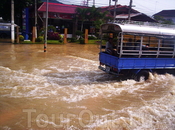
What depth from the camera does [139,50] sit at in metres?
8.57

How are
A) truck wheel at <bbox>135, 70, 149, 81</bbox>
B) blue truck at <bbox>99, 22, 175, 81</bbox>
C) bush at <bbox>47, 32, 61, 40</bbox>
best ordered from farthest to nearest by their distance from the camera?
1. bush at <bbox>47, 32, 61, 40</bbox>
2. truck wheel at <bbox>135, 70, 149, 81</bbox>
3. blue truck at <bbox>99, 22, 175, 81</bbox>

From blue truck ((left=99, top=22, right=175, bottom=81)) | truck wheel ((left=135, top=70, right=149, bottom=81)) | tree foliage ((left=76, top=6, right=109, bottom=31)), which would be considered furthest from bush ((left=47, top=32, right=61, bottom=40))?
truck wheel ((left=135, top=70, right=149, bottom=81))

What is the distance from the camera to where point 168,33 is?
895 centimetres

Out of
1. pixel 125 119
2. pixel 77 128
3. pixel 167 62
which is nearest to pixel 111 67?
pixel 167 62

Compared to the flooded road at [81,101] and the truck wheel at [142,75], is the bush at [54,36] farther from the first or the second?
the truck wheel at [142,75]

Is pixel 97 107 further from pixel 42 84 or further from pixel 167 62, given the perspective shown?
pixel 167 62

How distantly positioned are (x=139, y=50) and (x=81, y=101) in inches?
147

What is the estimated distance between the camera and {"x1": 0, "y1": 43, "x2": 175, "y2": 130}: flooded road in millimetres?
5168

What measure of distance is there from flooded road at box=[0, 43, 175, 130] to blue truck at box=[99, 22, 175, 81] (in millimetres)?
547

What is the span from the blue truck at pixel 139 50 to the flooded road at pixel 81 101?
1.80 feet

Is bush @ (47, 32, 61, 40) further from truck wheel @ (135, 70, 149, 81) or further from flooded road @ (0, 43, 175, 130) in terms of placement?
truck wheel @ (135, 70, 149, 81)

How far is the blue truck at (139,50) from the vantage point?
27.0 feet

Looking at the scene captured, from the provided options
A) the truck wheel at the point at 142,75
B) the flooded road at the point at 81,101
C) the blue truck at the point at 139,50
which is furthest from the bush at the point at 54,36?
the truck wheel at the point at 142,75

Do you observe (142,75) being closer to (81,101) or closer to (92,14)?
(81,101)
